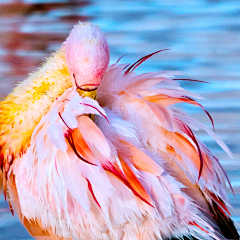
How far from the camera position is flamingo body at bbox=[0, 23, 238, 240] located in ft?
2.21

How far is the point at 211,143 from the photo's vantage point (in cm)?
134

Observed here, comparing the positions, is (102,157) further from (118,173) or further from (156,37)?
(156,37)

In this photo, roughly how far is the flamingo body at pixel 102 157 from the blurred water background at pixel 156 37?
59 centimetres

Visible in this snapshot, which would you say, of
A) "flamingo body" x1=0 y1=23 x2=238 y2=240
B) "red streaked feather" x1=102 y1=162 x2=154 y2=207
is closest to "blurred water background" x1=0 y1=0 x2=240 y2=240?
"flamingo body" x1=0 y1=23 x2=238 y2=240

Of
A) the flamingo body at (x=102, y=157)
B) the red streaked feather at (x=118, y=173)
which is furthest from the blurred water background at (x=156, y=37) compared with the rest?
the red streaked feather at (x=118, y=173)

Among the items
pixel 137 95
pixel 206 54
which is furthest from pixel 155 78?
pixel 206 54

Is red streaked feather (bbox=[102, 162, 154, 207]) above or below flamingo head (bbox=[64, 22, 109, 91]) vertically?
below

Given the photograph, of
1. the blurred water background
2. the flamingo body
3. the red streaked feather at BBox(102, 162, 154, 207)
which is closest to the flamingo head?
the flamingo body

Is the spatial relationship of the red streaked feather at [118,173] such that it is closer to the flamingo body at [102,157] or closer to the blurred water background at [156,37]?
the flamingo body at [102,157]

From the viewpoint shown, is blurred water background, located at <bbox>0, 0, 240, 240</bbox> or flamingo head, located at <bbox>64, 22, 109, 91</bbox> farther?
blurred water background, located at <bbox>0, 0, 240, 240</bbox>

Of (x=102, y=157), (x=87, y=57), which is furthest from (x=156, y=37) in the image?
(x=102, y=157)

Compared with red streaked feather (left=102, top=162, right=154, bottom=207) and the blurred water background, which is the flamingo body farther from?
the blurred water background

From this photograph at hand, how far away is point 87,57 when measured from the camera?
28.4 inches

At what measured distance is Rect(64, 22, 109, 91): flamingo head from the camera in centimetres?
72
